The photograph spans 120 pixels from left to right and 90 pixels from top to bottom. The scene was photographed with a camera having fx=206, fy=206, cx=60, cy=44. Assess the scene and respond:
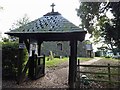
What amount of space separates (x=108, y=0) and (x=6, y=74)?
10083 millimetres

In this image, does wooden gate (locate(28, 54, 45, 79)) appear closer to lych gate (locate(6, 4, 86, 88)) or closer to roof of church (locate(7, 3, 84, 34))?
lych gate (locate(6, 4, 86, 88))

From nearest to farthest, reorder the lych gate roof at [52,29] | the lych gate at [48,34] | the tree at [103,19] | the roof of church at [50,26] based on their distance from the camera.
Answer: the lych gate roof at [52,29] → the lych gate at [48,34] → the roof of church at [50,26] → the tree at [103,19]

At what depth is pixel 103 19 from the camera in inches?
776

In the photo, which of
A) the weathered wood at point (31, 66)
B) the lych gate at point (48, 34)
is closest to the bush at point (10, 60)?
the weathered wood at point (31, 66)

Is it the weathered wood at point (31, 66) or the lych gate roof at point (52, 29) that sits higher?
the lych gate roof at point (52, 29)

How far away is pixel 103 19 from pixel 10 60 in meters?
10.8

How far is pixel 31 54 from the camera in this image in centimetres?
1284

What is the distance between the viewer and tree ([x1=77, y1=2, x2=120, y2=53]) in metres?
15.4

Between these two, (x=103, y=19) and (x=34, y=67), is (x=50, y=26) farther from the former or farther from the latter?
(x=103, y=19)

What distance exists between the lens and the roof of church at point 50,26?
1073cm

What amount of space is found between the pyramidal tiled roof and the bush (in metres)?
1.40

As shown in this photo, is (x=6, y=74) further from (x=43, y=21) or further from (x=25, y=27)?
(x=43, y=21)

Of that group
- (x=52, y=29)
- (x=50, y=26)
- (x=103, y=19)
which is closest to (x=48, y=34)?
(x=52, y=29)

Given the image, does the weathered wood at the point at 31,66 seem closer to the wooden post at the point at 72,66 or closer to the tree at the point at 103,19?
the wooden post at the point at 72,66
